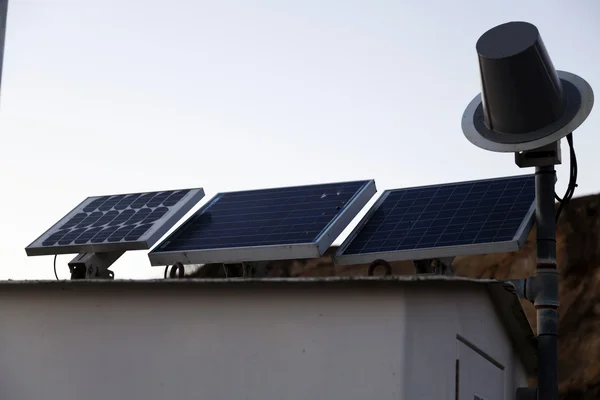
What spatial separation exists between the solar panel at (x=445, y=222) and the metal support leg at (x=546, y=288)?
24 centimetres

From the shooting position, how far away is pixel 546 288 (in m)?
10.0

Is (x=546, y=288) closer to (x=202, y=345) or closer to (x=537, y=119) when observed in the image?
(x=537, y=119)

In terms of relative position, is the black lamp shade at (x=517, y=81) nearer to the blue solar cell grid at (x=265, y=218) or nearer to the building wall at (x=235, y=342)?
the building wall at (x=235, y=342)

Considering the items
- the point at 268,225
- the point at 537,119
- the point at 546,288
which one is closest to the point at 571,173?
the point at 537,119

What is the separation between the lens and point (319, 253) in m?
10.3

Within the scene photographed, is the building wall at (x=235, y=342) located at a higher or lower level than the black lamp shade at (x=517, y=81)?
lower

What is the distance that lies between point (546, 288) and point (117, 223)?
567cm

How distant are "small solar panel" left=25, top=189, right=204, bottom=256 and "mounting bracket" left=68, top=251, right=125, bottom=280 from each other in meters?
0.10

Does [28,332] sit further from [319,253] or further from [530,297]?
[530,297]

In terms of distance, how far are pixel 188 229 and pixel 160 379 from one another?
3544 millimetres

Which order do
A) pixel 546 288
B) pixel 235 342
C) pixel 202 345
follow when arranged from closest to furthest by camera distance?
pixel 235 342 < pixel 202 345 < pixel 546 288

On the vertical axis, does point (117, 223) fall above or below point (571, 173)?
below

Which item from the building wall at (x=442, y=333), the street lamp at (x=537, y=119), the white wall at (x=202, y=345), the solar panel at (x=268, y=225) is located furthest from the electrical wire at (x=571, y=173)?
the white wall at (x=202, y=345)

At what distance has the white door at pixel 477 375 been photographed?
29.5 feet
